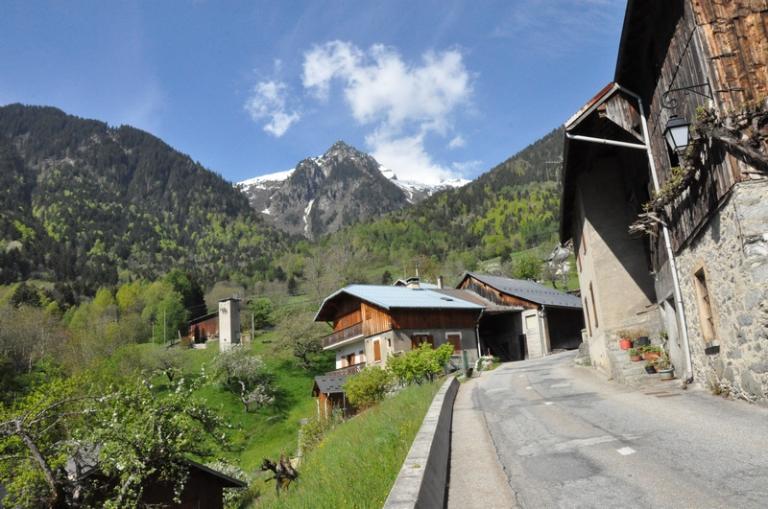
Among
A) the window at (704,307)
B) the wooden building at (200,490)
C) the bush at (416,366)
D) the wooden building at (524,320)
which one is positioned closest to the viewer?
the window at (704,307)

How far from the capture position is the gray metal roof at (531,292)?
131 ft

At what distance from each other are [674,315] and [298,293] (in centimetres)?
7362

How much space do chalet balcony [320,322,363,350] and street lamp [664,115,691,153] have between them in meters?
30.4

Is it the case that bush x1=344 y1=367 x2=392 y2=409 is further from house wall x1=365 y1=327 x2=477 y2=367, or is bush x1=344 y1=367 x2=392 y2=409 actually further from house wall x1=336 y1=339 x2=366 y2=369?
house wall x1=336 y1=339 x2=366 y2=369

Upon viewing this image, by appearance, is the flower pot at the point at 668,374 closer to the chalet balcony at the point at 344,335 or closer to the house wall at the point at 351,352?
the chalet balcony at the point at 344,335

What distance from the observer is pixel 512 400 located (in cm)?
1268

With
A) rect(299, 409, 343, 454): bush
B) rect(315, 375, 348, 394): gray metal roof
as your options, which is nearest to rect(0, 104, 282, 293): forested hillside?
rect(315, 375, 348, 394): gray metal roof

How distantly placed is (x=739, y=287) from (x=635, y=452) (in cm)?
316

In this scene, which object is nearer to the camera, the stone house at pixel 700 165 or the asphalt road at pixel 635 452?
the asphalt road at pixel 635 452

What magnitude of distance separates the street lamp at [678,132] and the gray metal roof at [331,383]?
2511 cm

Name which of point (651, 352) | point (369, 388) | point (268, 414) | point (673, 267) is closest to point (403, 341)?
point (268, 414)

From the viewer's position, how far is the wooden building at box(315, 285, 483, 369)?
115ft

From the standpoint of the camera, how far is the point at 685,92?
29.1 feet

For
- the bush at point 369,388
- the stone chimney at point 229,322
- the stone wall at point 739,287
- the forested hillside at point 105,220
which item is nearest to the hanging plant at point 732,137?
the stone wall at point 739,287
